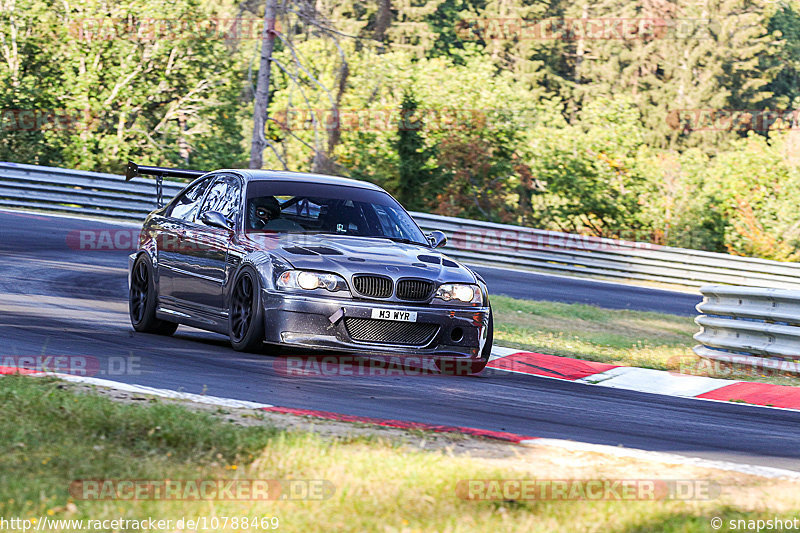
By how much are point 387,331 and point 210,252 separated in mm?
1964

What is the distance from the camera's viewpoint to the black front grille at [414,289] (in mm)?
8172

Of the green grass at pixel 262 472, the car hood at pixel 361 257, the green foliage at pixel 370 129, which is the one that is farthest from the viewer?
the green foliage at pixel 370 129

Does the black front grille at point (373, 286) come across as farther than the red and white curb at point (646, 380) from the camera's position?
No

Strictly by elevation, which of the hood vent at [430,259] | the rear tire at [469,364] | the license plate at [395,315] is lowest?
the rear tire at [469,364]

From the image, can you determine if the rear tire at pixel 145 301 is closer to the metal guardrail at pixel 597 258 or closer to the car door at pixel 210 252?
the car door at pixel 210 252

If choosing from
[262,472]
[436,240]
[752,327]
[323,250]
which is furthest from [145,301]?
[752,327]

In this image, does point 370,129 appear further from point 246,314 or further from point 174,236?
point 246,314

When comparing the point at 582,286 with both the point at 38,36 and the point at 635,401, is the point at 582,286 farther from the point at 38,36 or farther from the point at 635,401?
the point at 38,36

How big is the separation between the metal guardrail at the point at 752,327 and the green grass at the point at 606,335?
14 centimetres

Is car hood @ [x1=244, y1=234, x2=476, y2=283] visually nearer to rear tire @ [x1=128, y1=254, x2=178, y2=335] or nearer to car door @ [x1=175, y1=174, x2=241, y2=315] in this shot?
car door @ [x1=175, y1=174, x2=241, y2=315]

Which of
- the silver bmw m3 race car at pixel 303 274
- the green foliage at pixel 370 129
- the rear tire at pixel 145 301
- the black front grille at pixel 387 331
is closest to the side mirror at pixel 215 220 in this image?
the silver bmw m3 race car at pixel 303 274

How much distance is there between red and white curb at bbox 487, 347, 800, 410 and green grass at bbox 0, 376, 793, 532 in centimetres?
454

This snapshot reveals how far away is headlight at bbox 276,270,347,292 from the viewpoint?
8.05 metres

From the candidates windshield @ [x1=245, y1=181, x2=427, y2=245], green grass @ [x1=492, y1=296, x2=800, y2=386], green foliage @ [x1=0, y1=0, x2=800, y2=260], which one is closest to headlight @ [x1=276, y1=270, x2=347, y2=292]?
windshield @ [x1=245, y1=181, x2=427, y2=245]
